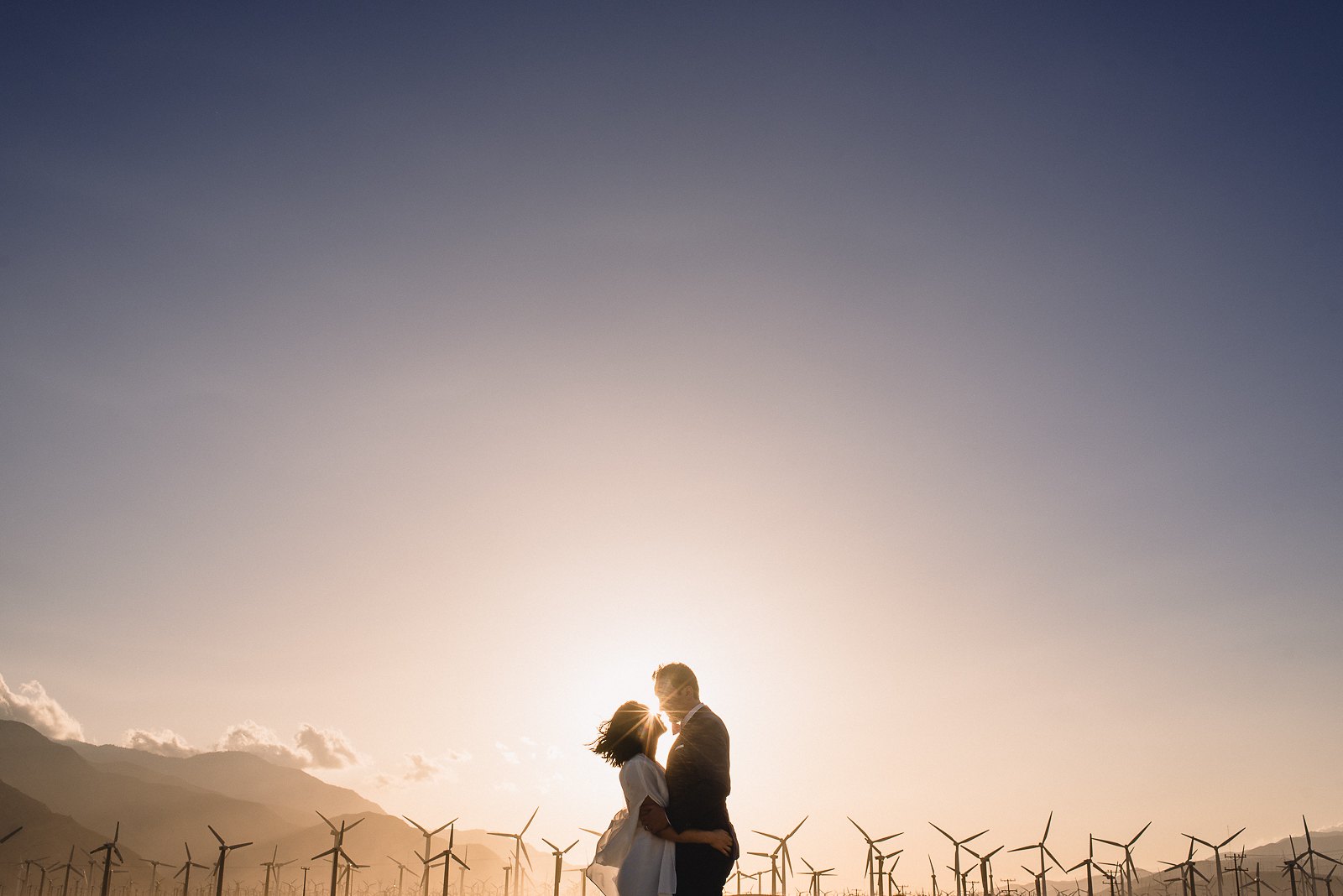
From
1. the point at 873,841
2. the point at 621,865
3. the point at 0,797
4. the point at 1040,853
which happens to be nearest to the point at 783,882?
the point at 873,841

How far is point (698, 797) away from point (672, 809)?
23 centimetres

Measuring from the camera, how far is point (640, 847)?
7270 millimetres

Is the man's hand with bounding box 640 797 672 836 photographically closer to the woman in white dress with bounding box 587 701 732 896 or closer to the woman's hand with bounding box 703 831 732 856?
the woman in white dress with bounding box 587 701 732 896

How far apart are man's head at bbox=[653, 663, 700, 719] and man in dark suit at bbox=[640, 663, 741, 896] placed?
47 mm

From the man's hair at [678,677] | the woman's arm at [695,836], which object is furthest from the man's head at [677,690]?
the woman's arm at [695,836]

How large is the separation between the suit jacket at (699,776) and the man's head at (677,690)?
15 cm

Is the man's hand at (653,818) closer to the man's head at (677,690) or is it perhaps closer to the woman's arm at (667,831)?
the woman's arm at (667,831)

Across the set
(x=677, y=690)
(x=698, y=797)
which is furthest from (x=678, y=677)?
(x=698, y=797)

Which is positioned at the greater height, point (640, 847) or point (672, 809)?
point (672, 809)

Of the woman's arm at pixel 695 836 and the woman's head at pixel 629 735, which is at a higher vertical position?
the woman's head at pixel 629 735

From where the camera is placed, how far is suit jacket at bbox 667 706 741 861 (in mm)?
7223

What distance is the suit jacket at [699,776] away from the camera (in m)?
7.22

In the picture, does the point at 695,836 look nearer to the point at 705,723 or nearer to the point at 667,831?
the point at 667,831

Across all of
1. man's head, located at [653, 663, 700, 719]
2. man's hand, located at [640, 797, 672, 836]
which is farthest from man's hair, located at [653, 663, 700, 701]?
man's hand, located at [640, 797, 672, 836]
